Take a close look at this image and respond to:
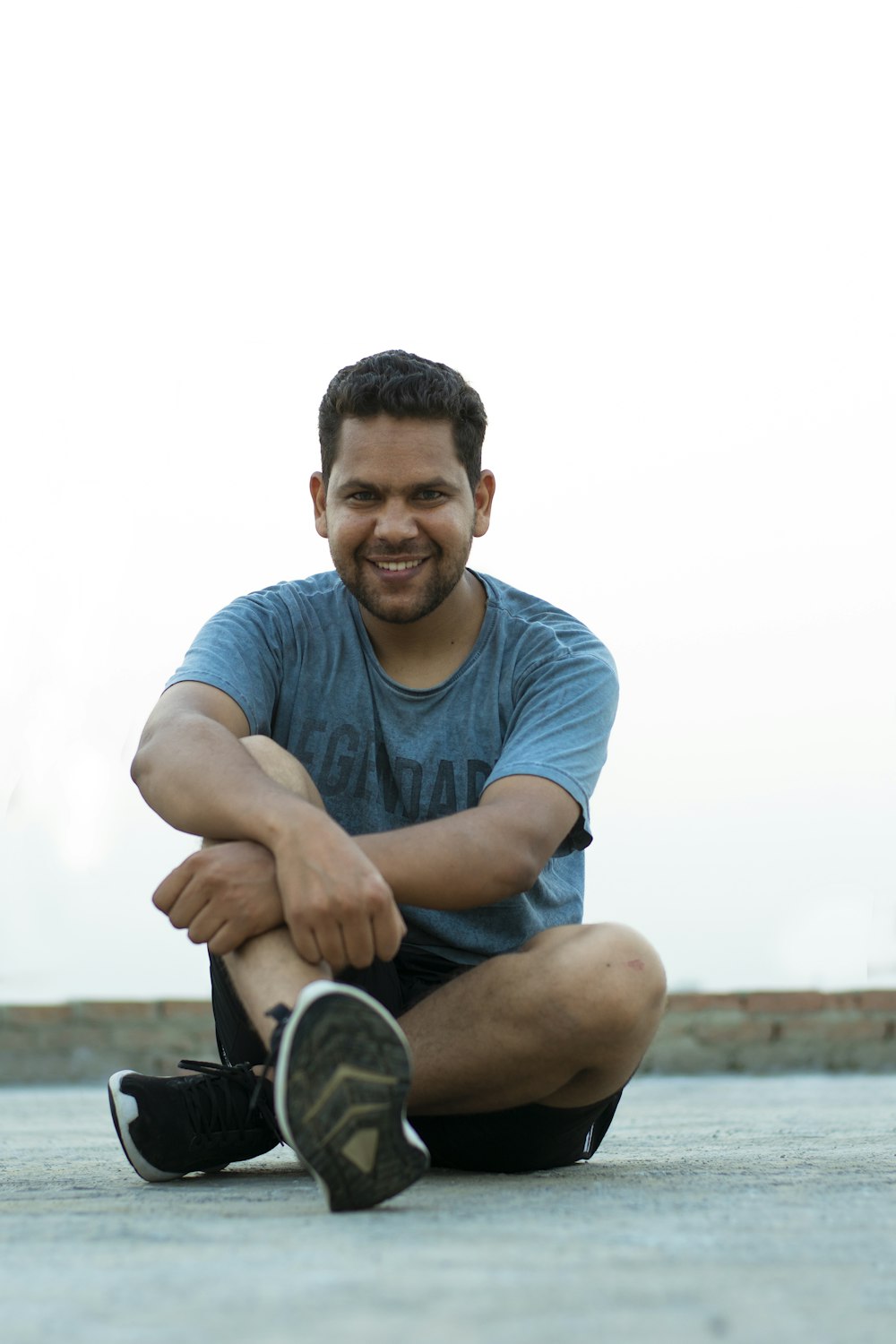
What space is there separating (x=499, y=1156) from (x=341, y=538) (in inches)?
33.8

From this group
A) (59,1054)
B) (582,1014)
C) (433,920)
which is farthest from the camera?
(59,1054)

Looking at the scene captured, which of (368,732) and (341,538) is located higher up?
(341,538)

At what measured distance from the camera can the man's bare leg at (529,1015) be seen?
5.53 feet

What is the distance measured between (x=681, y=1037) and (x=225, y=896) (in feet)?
16.3

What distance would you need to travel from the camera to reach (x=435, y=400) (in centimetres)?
211

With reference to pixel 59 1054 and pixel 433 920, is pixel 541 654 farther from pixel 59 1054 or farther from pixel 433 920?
pixel 59 1054

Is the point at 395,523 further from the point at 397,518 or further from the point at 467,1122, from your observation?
the point at 467,1122

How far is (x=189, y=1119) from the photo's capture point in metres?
1.82

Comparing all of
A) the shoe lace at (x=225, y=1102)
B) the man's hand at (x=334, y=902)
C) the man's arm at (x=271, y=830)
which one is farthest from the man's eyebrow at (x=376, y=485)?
the shoe lace at (x=225, y=1102)

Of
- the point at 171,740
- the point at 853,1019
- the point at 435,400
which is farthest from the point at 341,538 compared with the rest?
the point at 853,1019

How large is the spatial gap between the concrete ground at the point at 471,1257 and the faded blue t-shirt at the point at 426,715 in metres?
0.36

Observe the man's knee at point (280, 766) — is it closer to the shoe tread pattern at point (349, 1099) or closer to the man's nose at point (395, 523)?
the man's nose at point (395, 523)

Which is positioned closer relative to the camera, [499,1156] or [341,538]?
[499,1156]

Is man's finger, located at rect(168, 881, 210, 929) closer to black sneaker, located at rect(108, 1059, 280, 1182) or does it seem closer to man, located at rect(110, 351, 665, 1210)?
man, located at rect(110, 351, 665, 1210)
